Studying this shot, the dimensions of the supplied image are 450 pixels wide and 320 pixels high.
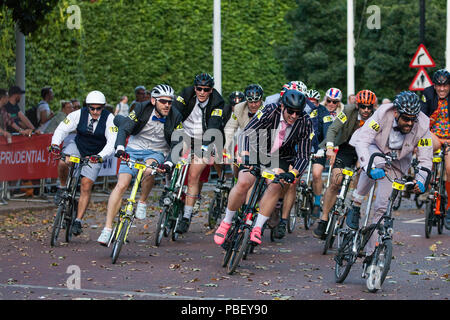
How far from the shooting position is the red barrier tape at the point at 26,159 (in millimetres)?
17250

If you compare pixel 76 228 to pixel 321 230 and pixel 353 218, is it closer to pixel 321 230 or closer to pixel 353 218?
pixel 321 230

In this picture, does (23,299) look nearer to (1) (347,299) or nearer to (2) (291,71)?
(1) (347,299)

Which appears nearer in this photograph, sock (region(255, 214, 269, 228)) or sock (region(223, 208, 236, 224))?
sock (region(255, 214, 269, 228))

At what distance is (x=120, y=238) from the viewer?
36.7 feet

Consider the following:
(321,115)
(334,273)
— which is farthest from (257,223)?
(321,115)

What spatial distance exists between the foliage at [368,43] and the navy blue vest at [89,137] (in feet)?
80.3

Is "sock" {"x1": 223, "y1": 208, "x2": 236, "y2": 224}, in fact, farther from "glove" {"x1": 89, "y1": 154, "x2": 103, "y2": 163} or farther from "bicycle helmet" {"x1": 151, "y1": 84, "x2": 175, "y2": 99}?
"glove" {"x1": 89, "y1": 154, "x2": 103, "y2": 163}

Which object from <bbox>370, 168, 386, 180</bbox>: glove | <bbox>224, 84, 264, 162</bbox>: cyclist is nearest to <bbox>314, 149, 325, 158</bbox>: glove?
<bbox>224, 84, 264, 162</bbox>: cyclist

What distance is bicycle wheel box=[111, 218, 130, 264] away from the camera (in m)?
11.1

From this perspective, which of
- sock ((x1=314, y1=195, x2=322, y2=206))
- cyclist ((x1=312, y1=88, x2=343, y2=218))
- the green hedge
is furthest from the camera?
the green hedge

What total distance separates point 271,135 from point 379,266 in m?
2.27

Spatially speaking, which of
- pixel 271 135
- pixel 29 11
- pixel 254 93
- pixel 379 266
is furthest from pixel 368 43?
pixel 379 266

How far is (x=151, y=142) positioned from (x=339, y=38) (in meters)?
26.4

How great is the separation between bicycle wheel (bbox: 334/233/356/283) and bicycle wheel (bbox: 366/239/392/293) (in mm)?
399
